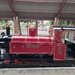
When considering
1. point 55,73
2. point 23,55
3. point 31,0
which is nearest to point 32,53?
point 23,55

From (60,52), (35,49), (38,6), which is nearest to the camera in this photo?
(60,52)

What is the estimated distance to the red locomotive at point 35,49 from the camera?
7906 millimetres

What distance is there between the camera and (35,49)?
8.08 metres

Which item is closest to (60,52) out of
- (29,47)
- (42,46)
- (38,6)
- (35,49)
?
(42,46)

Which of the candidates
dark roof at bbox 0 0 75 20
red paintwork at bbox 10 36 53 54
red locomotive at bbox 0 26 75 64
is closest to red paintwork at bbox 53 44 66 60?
red locomotive at bbox 0 26 75 64

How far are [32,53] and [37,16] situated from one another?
12.4 metres

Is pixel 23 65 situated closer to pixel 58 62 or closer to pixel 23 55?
pixel 23 55

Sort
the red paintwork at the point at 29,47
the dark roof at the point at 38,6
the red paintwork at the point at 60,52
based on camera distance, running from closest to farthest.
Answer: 1. the red paintwork at the point at 60,52
2. the red paintwork at the point at 29,47
3. the dark roof at the point at 38,6

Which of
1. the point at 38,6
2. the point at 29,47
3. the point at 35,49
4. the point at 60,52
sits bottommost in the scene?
the point at 60,52

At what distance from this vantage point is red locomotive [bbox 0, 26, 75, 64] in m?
7.91

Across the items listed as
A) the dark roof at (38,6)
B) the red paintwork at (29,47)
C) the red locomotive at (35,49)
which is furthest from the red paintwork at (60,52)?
the dark roof at (38,6)

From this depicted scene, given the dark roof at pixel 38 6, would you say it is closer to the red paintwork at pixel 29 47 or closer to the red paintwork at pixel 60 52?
the red paintwork at pixel 29 47

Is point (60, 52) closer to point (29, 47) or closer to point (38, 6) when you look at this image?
point (29, 47)

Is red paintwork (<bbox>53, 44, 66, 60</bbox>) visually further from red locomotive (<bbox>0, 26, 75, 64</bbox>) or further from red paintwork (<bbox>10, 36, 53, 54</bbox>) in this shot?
red paintwork (<bbox>10, 36, 53, 54</bbox>)
